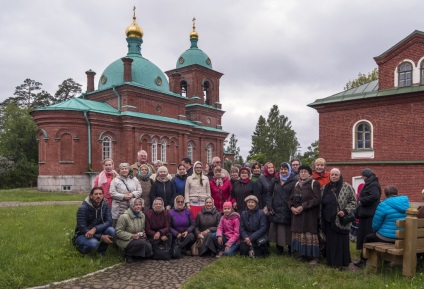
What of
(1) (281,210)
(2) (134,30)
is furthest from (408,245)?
(2) (134,30)

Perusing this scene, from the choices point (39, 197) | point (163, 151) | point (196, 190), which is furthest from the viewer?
point (163, 151)

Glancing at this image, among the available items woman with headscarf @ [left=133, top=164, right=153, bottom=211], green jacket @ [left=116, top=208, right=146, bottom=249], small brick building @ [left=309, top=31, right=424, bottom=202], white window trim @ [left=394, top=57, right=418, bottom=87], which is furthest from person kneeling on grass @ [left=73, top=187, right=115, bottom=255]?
white window trim @ [left=394, top=57, right=418, bottom=87]

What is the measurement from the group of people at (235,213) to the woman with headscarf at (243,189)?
22 millimetres

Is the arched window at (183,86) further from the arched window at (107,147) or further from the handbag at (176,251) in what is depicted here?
the handbag at (176,251)

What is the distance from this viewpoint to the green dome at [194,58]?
33.2 m

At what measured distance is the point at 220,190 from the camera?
299 inches

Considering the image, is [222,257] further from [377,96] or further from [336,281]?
[377,96]

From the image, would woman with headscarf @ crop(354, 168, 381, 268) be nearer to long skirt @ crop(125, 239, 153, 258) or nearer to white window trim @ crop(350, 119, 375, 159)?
long skirt @ crop(125, 239, 153, 258)

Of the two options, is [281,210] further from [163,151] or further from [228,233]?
[163,151]

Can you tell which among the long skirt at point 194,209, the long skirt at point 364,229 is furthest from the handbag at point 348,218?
the long skirt at point 194,209

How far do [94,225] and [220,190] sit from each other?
2827mm

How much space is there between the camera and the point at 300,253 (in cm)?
596

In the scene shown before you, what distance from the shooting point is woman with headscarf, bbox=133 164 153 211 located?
712cm

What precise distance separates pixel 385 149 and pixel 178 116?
59.0 feet
